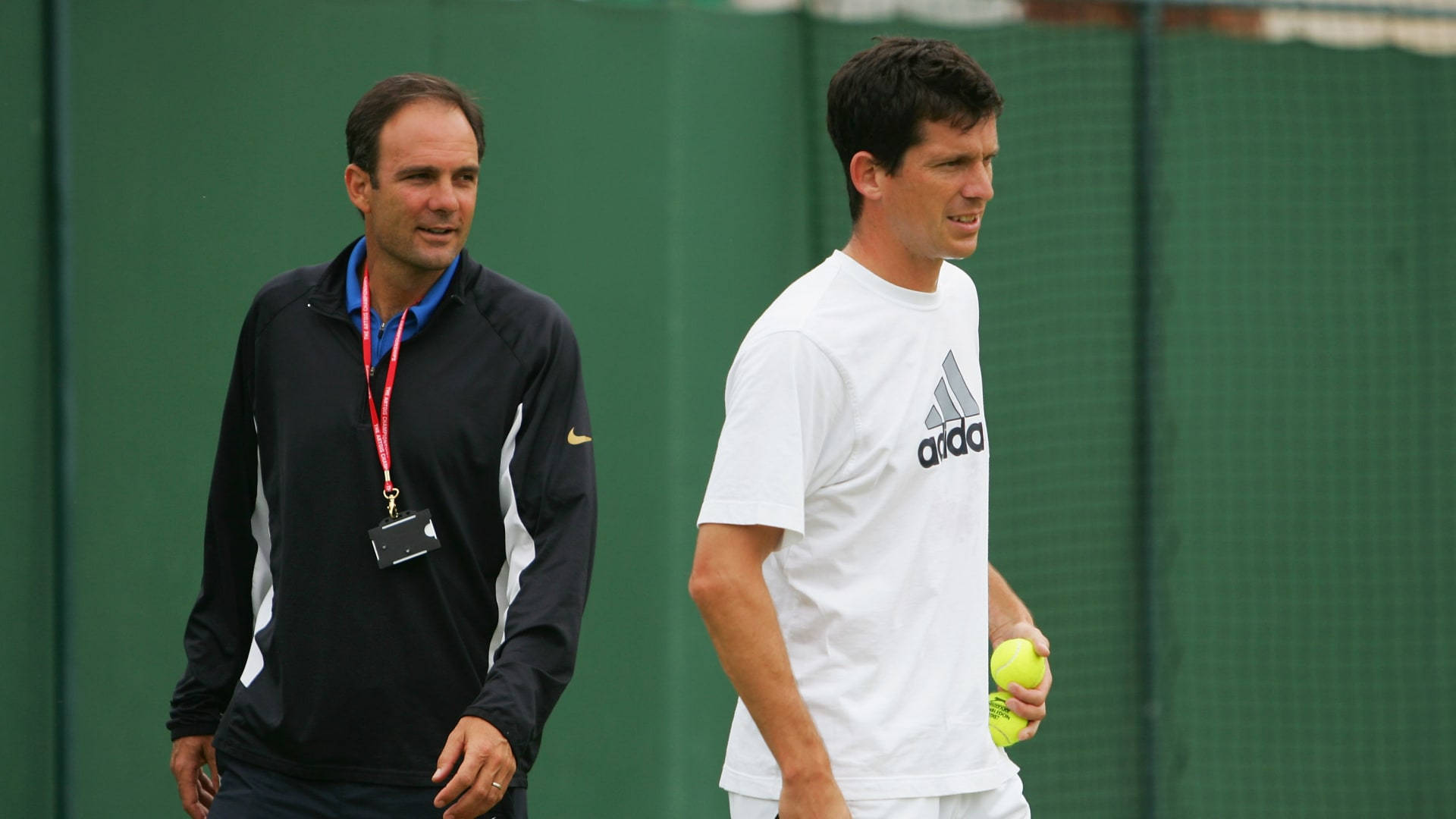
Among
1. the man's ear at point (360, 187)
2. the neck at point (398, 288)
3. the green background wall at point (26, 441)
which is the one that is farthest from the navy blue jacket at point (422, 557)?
the green background wall at point (26, 441)

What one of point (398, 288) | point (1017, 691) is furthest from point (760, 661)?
point (398, 288)

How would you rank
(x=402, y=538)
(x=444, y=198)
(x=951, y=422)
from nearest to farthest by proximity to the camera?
(x=951, y=422) → (x=402, y=538) → (x=444, y=198)

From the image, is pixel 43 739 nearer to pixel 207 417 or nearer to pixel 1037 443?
pixel 207 417

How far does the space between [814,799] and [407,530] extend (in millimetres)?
989

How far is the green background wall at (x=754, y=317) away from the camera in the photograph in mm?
5184

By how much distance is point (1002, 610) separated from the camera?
364 cm

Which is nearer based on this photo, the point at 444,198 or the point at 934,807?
the point at 934,807

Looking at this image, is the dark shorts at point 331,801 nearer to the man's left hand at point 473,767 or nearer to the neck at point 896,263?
the man's left hand at point 473,767

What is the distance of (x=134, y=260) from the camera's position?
5207 millimetres

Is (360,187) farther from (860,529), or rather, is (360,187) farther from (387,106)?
(860,529)

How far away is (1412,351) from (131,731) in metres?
5.04

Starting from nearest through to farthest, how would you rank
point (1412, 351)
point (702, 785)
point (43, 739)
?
point (43, 739) < point (702, 785) < point (1412, 351)

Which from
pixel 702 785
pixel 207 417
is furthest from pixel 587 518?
pixel 702 785

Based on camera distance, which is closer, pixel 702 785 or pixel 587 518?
pixel 587 518
